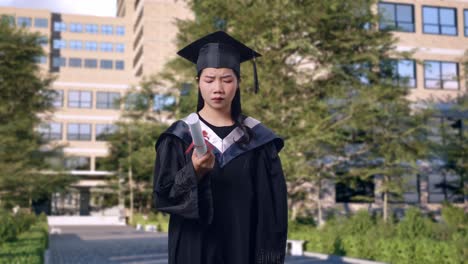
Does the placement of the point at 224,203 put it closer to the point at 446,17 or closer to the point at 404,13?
the point at 404,13

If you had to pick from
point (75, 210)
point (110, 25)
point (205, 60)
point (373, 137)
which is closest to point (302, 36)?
point (373, 137)

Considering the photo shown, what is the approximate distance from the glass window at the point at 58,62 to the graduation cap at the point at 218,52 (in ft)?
272

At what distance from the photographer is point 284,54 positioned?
2441 centimetres

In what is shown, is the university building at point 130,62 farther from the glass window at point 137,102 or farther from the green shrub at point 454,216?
the green shrub at point 454,216

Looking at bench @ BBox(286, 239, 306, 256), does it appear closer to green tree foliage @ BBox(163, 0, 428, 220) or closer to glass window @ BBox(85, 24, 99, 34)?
green tree foliage @ BBox(163, 0, 428, 220)

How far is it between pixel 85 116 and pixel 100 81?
3.89m

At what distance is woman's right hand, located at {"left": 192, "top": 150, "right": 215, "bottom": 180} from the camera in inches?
141

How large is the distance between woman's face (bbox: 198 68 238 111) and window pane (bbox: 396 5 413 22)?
3627 cm

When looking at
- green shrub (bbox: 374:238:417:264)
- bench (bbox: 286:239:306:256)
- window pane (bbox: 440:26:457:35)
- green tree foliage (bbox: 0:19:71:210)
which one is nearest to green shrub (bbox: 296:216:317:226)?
bench (bbox: 286:239:306:256)

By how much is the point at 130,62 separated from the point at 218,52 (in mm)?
83491

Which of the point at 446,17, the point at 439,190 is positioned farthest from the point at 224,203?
the point at 446,17

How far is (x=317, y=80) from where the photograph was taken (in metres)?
25.5

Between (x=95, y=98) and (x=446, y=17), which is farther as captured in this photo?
(x=95, y=98)

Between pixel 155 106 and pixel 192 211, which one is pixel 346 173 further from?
pixel 192 211
